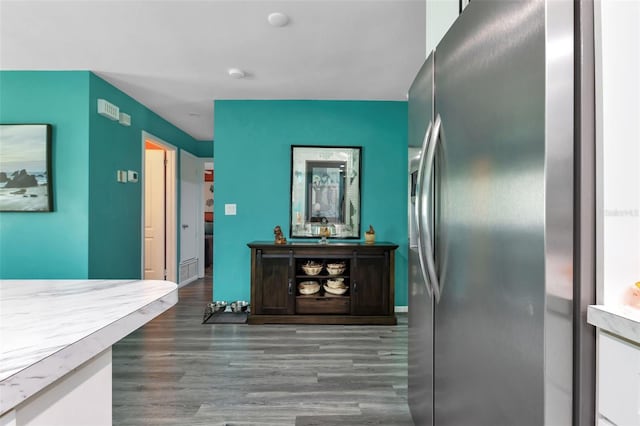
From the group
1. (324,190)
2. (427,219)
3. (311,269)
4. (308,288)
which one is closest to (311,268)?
(311,269)

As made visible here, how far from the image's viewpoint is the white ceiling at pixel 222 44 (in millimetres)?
2207

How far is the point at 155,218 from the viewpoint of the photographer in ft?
16.9

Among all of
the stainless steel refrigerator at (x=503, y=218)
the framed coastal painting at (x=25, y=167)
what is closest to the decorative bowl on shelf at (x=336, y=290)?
the stainless steel refrigerator at (x=503, y=218)

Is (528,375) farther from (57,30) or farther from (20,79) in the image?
(20,79)

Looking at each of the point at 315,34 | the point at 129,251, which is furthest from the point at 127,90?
the point at 315,34

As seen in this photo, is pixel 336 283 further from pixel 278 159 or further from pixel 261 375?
pixel 278 159

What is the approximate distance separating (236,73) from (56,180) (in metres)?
1.92

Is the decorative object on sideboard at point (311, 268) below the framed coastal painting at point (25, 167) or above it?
below

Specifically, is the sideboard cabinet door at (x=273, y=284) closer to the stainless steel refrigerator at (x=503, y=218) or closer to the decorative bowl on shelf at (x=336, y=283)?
the decorative bowl on shelf at (x=336, y=283)

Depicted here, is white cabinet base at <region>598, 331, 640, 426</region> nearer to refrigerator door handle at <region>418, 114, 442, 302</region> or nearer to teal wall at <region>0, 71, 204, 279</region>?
refrigerator door handle at <region>418, 114, 442, 302</region>

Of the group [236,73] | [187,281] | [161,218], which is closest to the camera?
[236,73]

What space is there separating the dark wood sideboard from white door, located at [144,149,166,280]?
2.35 metres

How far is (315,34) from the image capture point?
2.49 metres

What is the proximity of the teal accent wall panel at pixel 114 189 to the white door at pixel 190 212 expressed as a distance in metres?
1.18
